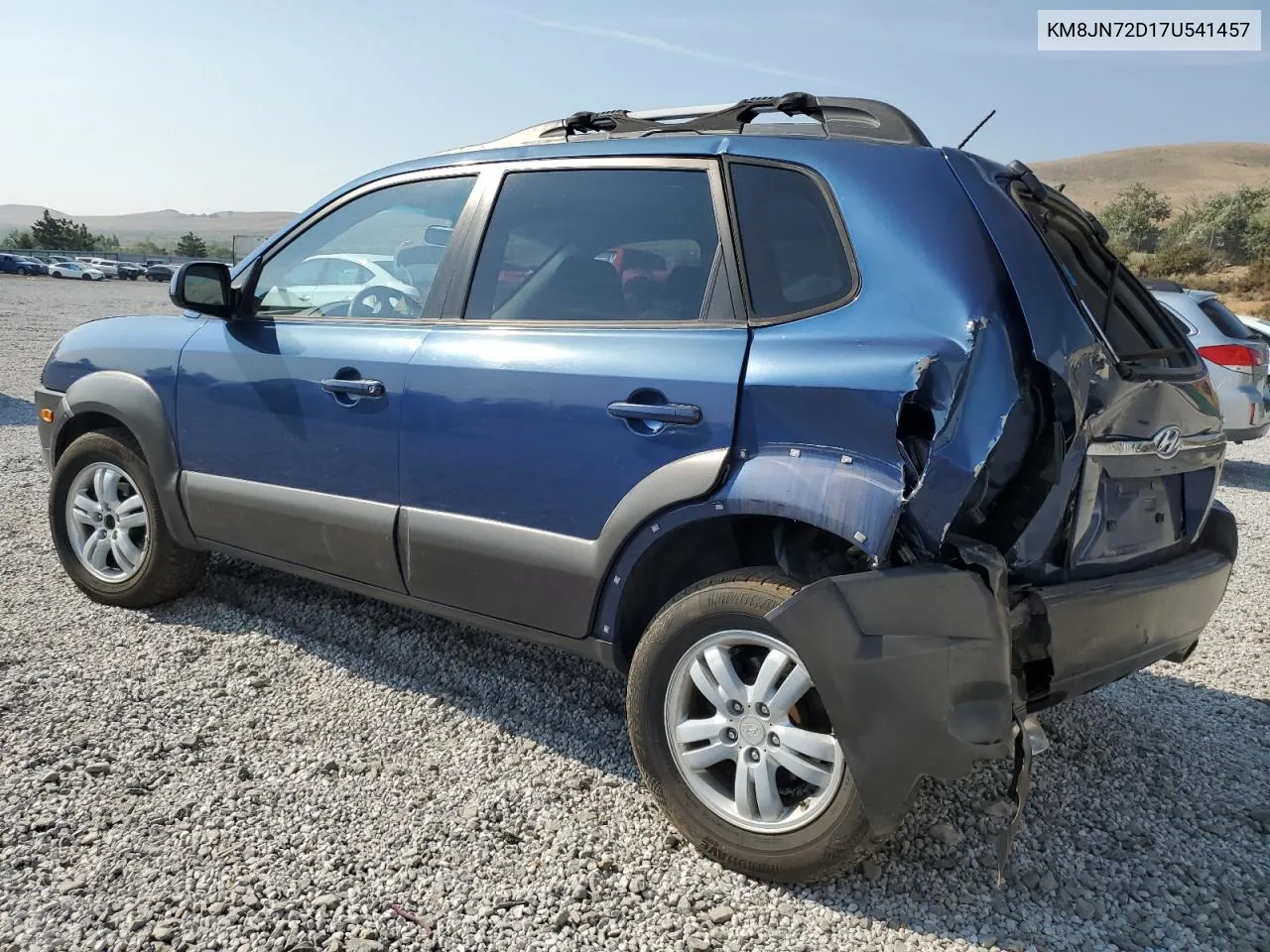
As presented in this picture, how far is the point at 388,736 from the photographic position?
3365 mm

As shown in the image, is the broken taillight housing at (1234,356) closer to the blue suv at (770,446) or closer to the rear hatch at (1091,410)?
the blue suv at (770,446)

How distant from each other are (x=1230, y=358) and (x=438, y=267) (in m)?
7.66

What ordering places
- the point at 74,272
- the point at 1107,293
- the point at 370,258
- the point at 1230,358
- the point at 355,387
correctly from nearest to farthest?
1. the point at 1107,293
2. the point at 355,387
3. the point at 370,258
4. the point at 1230,358
5. the point at 74,272

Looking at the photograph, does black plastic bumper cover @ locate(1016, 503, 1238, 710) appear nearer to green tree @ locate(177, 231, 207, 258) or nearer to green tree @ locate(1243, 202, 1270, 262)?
green tree @ locate(1243, 202, 1270, 262)

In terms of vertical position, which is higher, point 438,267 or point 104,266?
point 438,267

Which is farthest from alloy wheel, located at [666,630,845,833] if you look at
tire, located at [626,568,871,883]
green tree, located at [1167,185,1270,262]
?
green tree, located at [1167,185,1270,262]

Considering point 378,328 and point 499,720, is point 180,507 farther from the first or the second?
point 499,720

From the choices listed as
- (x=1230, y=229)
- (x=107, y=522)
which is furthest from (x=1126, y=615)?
(x=1230, y=229)

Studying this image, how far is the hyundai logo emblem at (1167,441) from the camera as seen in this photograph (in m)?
2.71

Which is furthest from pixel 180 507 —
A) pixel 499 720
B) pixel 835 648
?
pixel 835 648

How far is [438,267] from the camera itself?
3457mm

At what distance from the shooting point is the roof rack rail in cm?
285

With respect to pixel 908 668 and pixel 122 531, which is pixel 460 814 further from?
pixel 122 531

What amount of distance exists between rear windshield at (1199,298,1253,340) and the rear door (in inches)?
296
